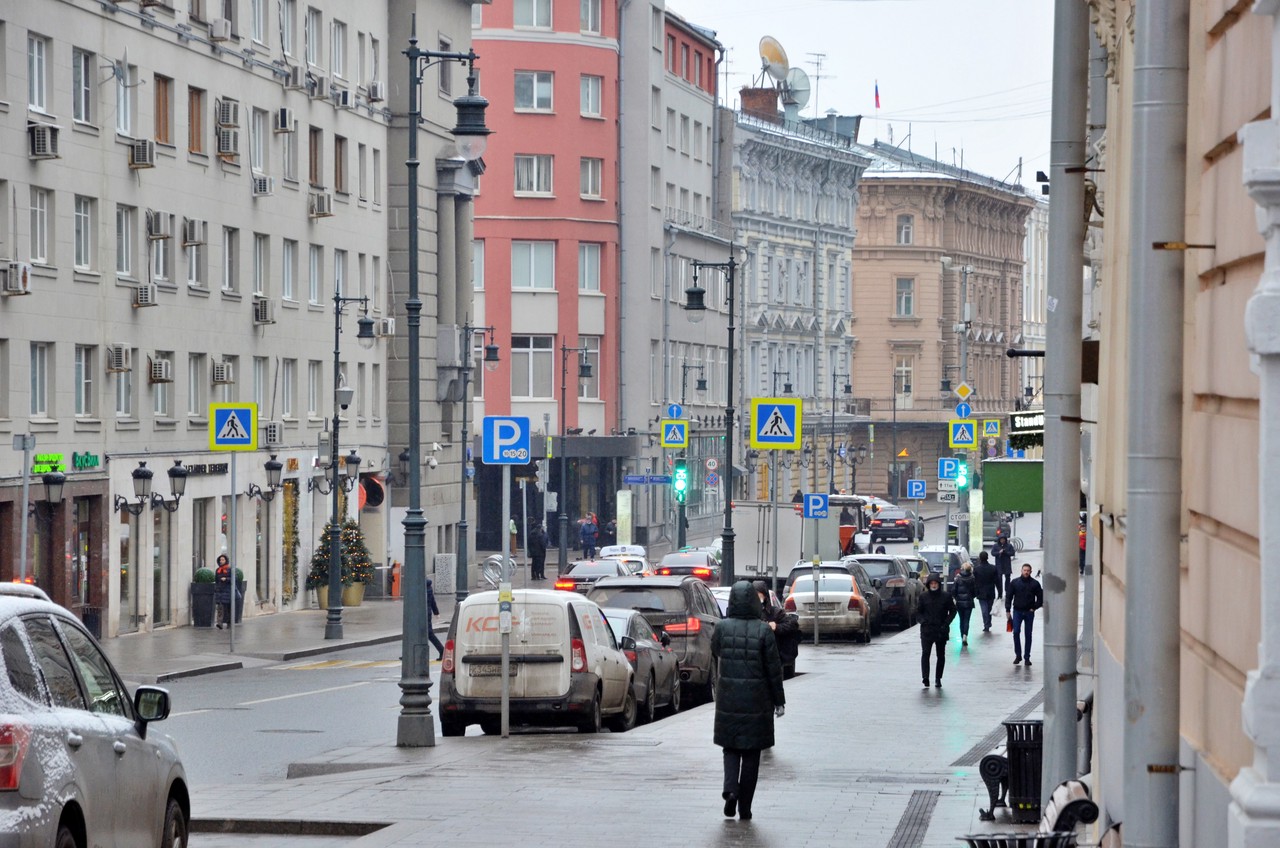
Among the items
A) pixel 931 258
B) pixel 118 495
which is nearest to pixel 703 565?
pixel 118 495

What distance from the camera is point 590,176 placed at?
83.6 metres

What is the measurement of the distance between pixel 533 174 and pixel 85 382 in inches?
1590

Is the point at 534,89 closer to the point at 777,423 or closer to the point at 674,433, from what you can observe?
the point at 674,433

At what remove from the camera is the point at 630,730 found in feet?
78.2

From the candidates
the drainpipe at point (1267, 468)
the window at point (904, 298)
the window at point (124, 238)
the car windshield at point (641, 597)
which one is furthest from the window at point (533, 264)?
the drainpipe at point (1267, 468)

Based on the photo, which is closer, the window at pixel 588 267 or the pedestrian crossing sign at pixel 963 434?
the pedestrian crossing sign at pixel 963 434

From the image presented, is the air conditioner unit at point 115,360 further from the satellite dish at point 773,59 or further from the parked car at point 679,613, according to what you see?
the satellite dish at point 773,59

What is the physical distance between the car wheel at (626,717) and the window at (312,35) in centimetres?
3403

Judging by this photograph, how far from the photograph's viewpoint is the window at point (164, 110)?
47000 mm

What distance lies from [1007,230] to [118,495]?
99.0 metres

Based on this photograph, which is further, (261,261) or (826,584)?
(261,261)

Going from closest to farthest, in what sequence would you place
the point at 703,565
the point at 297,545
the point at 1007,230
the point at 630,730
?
1. the point at 630,730
2. the point at 703,565
3. the point at 297,545
4. the point at 1007,230

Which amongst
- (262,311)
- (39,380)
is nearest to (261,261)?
(262,311)

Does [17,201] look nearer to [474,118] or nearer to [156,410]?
[156,410]
